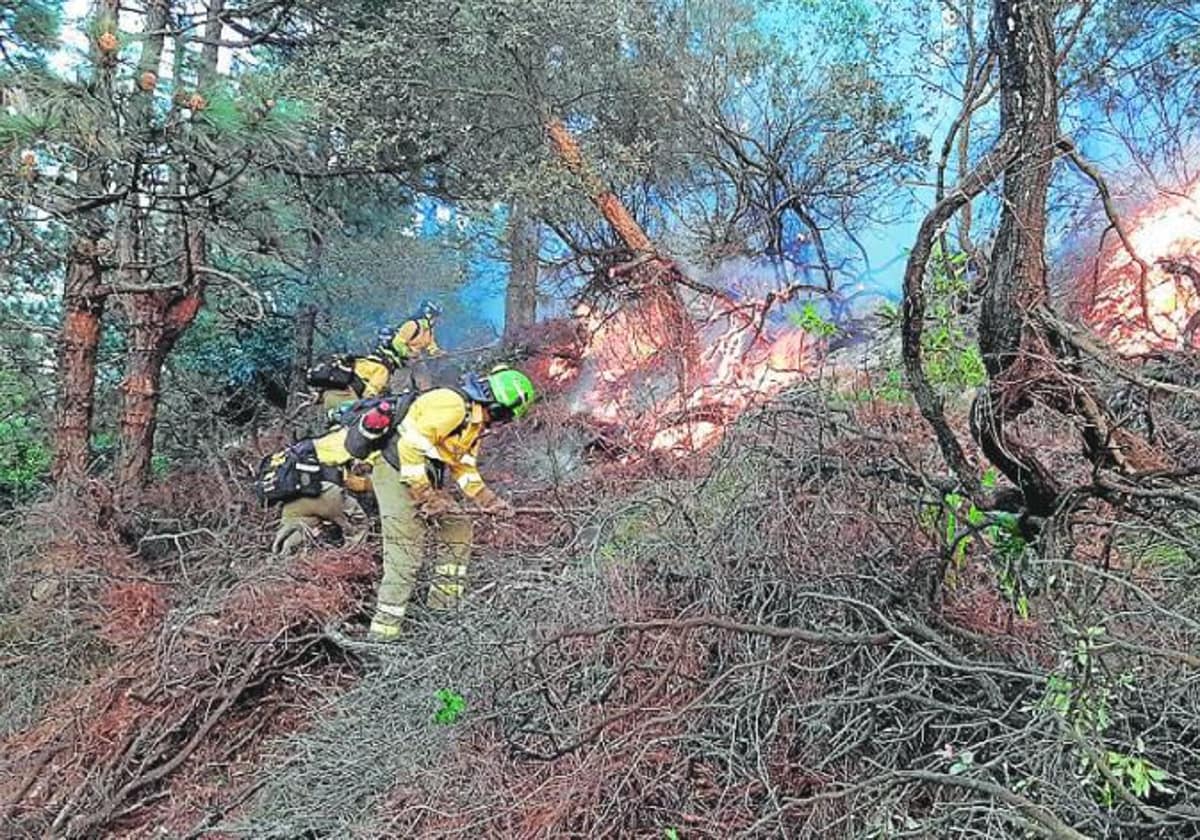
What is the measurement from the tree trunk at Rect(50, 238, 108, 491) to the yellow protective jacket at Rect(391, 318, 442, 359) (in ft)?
7.80

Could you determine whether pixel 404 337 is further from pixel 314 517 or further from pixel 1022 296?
pixel 1022 296

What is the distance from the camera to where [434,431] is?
5297mm

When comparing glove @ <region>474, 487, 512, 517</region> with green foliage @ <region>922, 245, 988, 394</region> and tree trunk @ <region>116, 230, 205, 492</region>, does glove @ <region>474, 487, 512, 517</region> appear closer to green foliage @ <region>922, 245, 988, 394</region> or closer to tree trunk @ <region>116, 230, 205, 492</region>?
green foliage @ <region>922, 245, 988, 394</region>

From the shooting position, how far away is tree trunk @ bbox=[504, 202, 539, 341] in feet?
33.2

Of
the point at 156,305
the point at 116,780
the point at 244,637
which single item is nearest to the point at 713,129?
the point at 156,305

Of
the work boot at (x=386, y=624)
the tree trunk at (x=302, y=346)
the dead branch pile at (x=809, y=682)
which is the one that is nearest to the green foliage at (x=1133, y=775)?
the dead branch pile at (x=809, y=682)

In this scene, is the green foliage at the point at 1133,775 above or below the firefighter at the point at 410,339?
below

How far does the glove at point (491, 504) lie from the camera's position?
18.2 feet

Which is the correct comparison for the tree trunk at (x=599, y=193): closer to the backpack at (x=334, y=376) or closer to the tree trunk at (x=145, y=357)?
the backpack at (x=334, y=376)

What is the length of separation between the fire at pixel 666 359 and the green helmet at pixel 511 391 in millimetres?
2859

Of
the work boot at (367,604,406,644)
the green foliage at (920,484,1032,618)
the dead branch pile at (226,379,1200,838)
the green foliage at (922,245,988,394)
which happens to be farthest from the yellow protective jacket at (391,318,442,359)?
the green foliage at (920,484,1032,618)

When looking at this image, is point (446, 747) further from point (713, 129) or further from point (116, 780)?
point (713, 129)

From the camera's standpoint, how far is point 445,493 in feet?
18.6

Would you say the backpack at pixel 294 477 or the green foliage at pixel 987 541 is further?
the backpack at pixel 294 477
